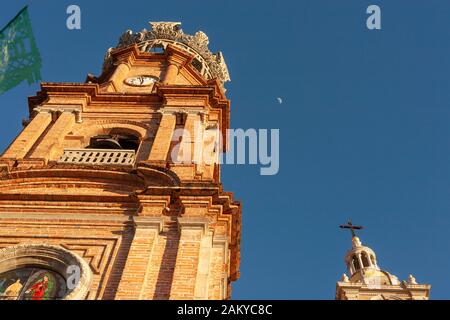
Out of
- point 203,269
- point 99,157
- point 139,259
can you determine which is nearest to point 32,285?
point 139,259

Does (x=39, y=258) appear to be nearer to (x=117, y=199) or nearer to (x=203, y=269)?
(x=117, y=199)

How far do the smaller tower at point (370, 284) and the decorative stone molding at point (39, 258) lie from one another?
11606 millimetres

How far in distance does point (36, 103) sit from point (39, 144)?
405 centimetres

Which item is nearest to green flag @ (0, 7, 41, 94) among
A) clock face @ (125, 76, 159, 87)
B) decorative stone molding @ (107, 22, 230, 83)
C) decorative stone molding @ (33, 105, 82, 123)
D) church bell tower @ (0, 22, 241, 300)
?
church bell tower @ (0, 22, 241, 300)

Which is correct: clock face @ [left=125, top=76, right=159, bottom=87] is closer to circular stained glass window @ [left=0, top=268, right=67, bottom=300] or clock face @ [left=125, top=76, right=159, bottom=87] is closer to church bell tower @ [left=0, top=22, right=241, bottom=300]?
church bell tower @ [left=0, top=22, right=241, bottom=300]

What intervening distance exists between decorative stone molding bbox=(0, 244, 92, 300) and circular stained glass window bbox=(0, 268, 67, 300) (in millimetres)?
107

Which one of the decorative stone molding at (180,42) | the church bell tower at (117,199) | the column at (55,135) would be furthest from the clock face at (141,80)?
the column at (55,135)

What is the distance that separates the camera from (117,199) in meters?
14.1

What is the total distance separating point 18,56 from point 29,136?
5.48 meters

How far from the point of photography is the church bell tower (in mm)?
11734

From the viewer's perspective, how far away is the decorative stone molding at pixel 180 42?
28.7 m

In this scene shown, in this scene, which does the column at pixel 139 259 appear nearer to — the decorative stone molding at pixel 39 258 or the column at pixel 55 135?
the decorative stone molding at pixel 39 258

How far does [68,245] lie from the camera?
41.8 ft

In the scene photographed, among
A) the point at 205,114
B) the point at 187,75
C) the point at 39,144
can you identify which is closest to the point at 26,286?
the point at 39,144
